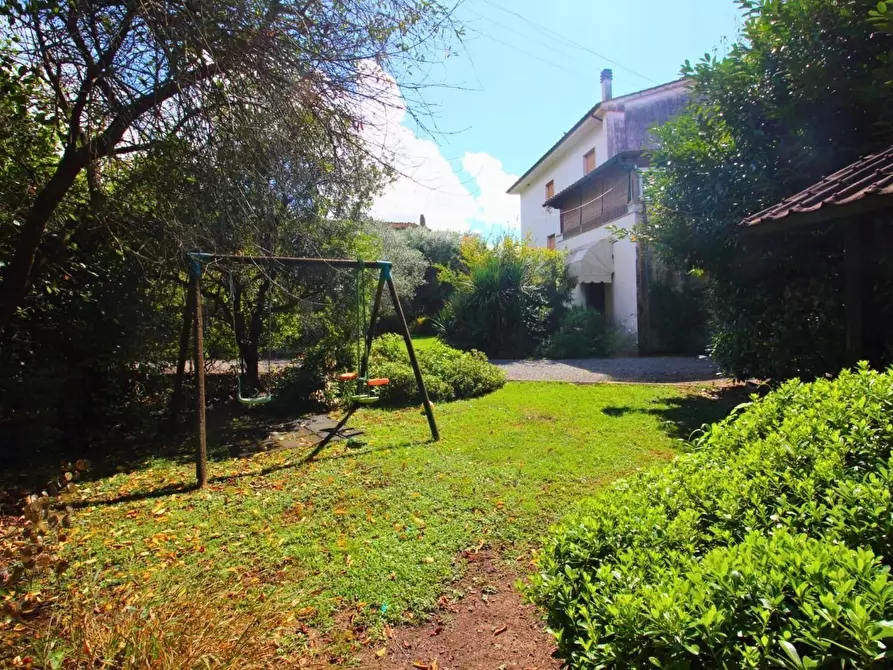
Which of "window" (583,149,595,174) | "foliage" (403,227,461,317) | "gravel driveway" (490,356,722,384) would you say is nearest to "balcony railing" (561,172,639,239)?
"window" (583,149,595,174)

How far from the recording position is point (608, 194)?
1831 cm

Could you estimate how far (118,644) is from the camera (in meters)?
2.06

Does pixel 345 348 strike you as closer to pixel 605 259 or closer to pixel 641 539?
pixel 641 539

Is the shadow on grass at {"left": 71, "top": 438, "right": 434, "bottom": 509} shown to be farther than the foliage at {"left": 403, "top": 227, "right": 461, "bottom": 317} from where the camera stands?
No

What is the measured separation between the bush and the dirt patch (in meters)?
0.89

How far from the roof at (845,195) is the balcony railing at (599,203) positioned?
36.4 feet

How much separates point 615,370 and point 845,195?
8.36m

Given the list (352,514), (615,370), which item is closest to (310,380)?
(352,514)

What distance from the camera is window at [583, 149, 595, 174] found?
21297 mm

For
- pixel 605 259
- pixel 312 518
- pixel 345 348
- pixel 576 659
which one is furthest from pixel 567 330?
pixel 576 659

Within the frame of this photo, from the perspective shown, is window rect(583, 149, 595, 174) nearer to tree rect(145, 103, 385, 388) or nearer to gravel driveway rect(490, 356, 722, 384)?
gravel driveway rect(490, 356, 722, 384)

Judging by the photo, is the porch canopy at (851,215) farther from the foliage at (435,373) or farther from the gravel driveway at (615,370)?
the foliage at (435,373)

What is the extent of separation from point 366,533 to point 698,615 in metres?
3.05

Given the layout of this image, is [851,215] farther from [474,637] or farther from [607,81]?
[607,81]
